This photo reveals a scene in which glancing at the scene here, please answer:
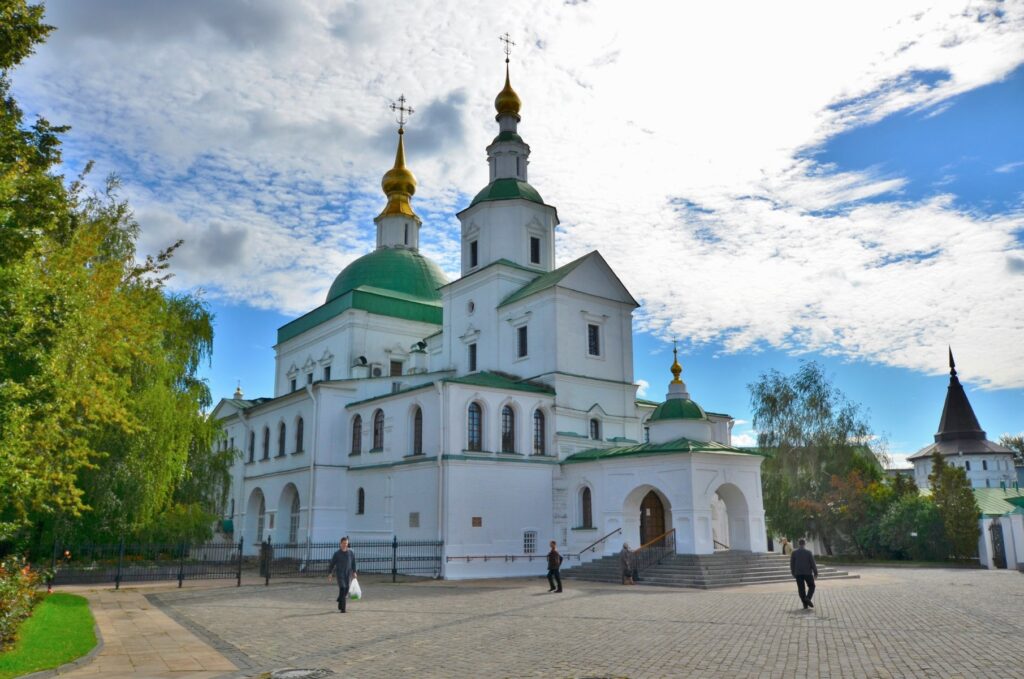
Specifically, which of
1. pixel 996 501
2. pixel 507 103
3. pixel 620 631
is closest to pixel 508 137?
pixel 507 103

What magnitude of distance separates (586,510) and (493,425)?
472 cm

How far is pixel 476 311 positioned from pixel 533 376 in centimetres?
474

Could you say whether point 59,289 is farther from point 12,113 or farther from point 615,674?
point 615,674

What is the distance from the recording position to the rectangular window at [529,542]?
28998 millimetres

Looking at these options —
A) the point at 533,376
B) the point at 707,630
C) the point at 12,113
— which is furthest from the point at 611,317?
the point at 12,113

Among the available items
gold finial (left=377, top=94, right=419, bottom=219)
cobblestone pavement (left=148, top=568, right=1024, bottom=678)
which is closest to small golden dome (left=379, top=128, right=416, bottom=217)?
gold finial (left=377, top=94, right=419, bottom=219)

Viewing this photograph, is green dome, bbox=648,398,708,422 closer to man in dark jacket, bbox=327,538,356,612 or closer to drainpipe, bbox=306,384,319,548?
man in dark jacket, bbox=327,538,356,612

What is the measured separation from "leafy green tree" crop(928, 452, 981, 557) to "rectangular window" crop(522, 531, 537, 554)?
1924 cm

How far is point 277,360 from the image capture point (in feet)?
151

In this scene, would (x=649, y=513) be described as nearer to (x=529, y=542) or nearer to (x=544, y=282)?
(x=529, y=542)

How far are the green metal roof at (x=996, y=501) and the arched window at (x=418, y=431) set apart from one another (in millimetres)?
28494

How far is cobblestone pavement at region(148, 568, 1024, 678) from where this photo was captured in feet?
32.6

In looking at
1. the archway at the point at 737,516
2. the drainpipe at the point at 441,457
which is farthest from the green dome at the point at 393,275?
the archway at the point at 737,516

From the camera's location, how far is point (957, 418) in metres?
81.4
